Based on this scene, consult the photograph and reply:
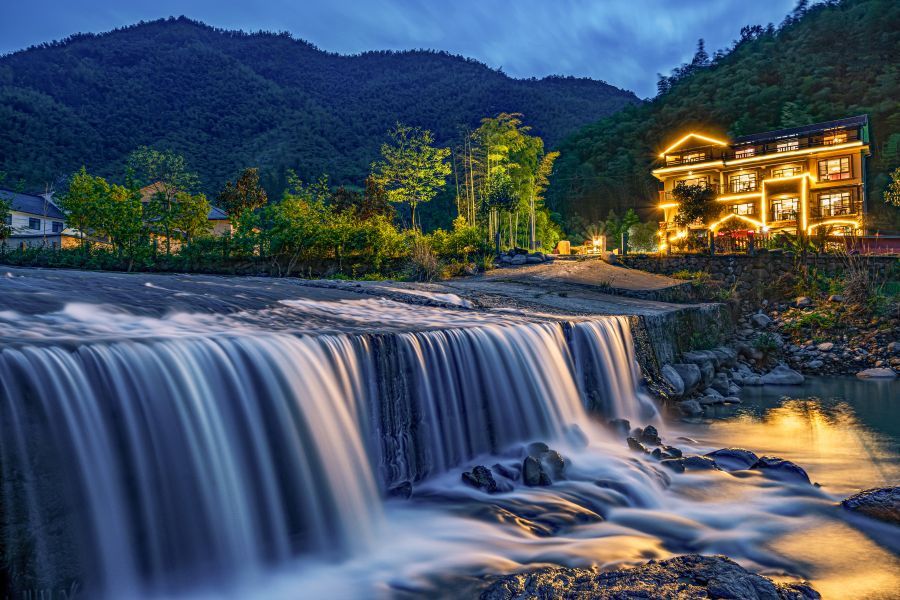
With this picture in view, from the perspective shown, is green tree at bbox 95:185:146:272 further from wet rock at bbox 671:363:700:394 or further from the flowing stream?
wet rock at bbox 671:363:700:394

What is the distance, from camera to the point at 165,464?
4480mm

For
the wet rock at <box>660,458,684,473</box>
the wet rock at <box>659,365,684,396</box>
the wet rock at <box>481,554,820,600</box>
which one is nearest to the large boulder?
the wet rock at <box>659,365,684,396</box>

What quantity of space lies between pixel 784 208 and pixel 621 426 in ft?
113

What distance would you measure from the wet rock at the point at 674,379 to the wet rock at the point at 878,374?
19.8ft

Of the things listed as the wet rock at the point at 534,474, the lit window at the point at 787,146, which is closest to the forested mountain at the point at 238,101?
the lit window at the point at 787,146

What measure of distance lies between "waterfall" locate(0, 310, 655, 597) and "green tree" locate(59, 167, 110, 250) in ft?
100

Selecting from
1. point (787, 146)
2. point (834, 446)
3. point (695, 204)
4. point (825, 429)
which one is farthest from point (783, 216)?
point (834, 446)

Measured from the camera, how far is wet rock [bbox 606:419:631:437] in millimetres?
9511

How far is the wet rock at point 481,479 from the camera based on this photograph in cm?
652

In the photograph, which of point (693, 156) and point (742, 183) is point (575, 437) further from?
point (693, 156)

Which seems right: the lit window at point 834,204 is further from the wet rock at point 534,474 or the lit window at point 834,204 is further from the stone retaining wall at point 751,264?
the wet rock at point 534,474

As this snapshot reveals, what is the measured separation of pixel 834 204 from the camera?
36000 millimetres

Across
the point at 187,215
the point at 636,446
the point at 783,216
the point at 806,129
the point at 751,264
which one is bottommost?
the point at 636,446

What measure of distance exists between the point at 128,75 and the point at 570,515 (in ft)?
381
